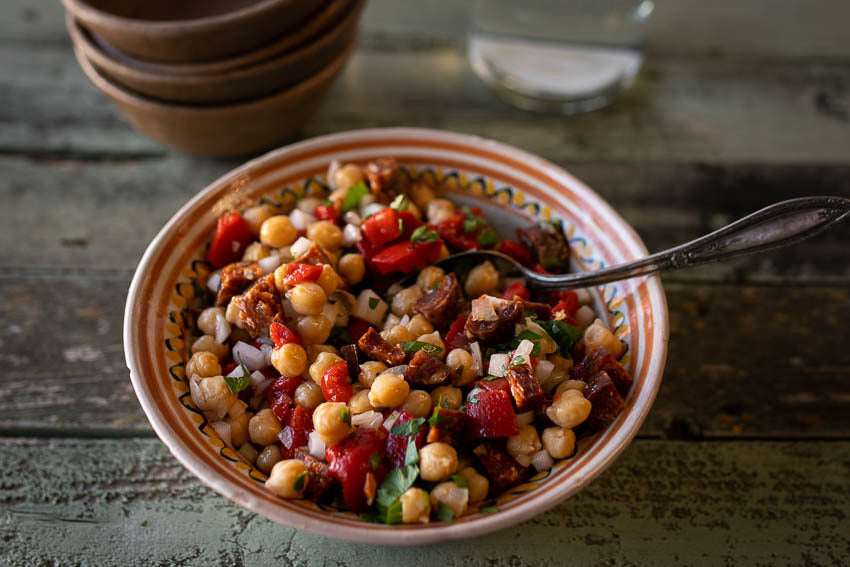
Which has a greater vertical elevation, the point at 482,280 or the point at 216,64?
the point at 216,64

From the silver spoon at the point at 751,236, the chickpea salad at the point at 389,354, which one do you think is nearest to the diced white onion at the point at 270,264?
the chickpea salad at the point at 389,354

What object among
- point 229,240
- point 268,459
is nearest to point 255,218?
point 229,240

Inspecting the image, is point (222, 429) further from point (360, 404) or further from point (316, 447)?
point (360, 404)

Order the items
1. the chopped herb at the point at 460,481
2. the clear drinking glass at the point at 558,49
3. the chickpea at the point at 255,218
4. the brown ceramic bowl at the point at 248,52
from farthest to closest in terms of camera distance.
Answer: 1. the clear drinking glass at the point at 558,49
2. the brown ceramic bowl at the point at 248,52
3. the chickpea at the point at 255,218
4. the chopped herb at the point at 460,481

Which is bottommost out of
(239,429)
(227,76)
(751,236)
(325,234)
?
(239,429)

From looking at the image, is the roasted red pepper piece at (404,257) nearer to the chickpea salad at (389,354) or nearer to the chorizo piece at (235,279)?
the chickpea salad at (389,354)

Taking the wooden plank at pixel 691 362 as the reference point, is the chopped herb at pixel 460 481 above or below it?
above
